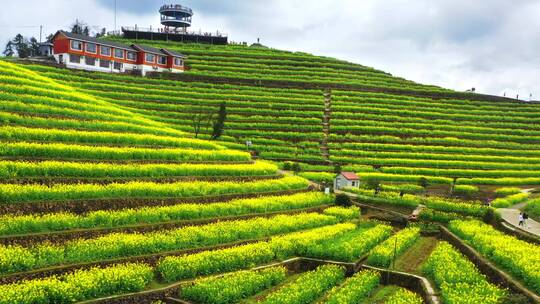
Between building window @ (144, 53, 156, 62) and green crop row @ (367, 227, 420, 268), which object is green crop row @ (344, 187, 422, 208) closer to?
green crop row @ (367, 227, 420, 268)

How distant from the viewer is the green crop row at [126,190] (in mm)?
24453

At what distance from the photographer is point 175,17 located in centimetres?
11969

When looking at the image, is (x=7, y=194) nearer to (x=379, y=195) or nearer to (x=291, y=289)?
(x=291, y=289)

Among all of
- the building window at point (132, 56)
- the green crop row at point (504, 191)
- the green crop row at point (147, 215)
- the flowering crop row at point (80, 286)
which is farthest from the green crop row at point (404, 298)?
the building window at point (132, 56)

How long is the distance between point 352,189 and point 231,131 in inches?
793

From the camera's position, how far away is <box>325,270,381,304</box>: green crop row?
69.7 ft

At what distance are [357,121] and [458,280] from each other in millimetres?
49154

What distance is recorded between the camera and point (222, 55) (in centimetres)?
10244

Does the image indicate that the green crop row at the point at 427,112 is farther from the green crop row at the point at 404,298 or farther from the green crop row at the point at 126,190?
the green crop row at the point at 404,298

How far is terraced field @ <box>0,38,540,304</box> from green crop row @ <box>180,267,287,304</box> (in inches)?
3.5

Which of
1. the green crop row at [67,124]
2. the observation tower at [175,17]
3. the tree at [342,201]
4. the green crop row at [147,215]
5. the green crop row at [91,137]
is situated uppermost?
the observation tower at [175,17]

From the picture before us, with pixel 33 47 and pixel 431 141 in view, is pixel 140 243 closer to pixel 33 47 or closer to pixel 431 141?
pixel 431 141

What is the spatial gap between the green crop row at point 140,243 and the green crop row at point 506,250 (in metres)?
10.8

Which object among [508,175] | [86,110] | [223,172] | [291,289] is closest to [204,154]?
[223,172]
